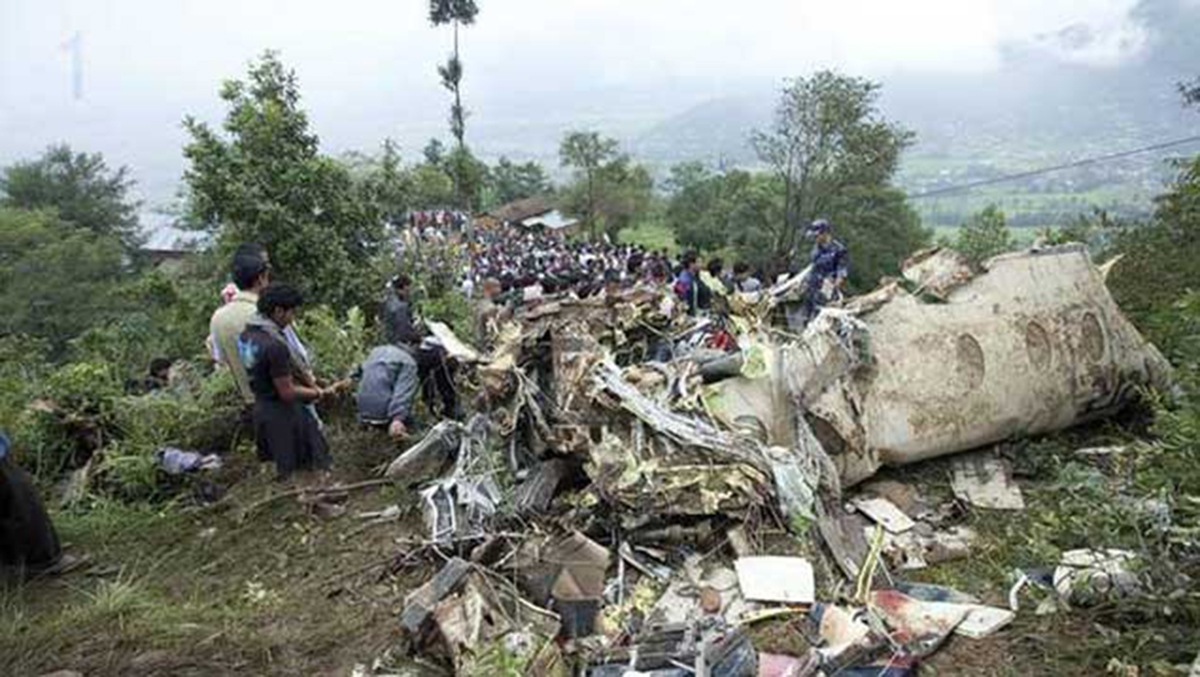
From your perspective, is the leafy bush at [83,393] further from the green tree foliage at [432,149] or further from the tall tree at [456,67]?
the green tree foliage at [432,149]

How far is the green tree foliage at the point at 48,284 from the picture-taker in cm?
2225

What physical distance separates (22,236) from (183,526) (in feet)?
81.5

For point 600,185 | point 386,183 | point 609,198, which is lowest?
point 609,198

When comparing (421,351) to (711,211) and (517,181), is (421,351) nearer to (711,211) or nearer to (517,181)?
(711,211)

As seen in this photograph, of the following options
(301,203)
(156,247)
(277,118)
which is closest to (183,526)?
(301,203)

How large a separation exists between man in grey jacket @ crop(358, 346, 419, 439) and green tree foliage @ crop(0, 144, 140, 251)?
32626 millimetres

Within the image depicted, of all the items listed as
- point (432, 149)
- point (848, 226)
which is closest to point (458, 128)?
point (848, 226)

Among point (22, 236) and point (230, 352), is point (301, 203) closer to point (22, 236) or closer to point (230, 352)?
point (230, 352)

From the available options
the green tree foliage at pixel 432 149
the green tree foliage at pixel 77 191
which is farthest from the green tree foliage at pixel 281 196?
the green tree foliage at pixel 432 149

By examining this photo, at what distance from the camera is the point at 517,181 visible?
70938 mm

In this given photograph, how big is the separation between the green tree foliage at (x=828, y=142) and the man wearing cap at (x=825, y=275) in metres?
21.8

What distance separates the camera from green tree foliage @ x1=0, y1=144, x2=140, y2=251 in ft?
106

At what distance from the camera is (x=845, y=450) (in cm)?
486

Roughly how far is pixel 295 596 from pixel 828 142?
2787 cm
